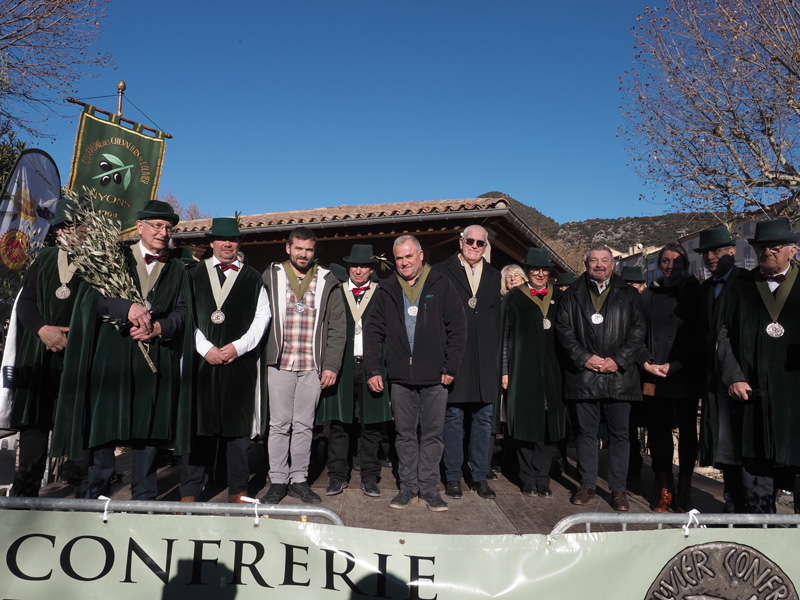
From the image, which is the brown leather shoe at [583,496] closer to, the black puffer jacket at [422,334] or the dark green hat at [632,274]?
the black puffer jacket at [422,334]

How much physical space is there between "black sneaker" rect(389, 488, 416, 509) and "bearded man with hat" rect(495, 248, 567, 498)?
107cm

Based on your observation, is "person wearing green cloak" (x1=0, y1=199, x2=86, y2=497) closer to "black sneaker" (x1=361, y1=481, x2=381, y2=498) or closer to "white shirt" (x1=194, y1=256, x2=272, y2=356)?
"white shirt" (x1=194, y1=256, x2=272, y2=356)

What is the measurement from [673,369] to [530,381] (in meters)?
1.17

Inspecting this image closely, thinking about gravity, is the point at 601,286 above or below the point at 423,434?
above

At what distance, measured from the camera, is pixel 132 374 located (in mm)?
3637

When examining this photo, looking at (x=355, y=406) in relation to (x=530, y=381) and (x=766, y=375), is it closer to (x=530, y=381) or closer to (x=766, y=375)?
(x=530, y=381)

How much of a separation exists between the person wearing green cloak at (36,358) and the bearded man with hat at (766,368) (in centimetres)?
446

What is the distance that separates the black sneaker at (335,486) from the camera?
4738 millimetres

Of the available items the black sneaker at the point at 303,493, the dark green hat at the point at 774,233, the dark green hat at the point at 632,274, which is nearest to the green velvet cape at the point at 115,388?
the black sneaker at the point at 303,493

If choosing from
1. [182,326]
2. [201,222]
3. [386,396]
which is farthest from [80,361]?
[201,222]

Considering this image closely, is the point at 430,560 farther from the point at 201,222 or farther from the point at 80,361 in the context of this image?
the point at 201,222

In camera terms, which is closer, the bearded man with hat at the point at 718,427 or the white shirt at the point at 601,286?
the bearded man with hat at the point at 718,427

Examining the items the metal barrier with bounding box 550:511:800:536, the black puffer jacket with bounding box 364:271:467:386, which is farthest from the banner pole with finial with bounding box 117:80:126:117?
the metal barrier with bounding box 550:511:800:536

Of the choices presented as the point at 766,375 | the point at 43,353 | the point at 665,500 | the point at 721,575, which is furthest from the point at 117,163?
the point at 721,575
